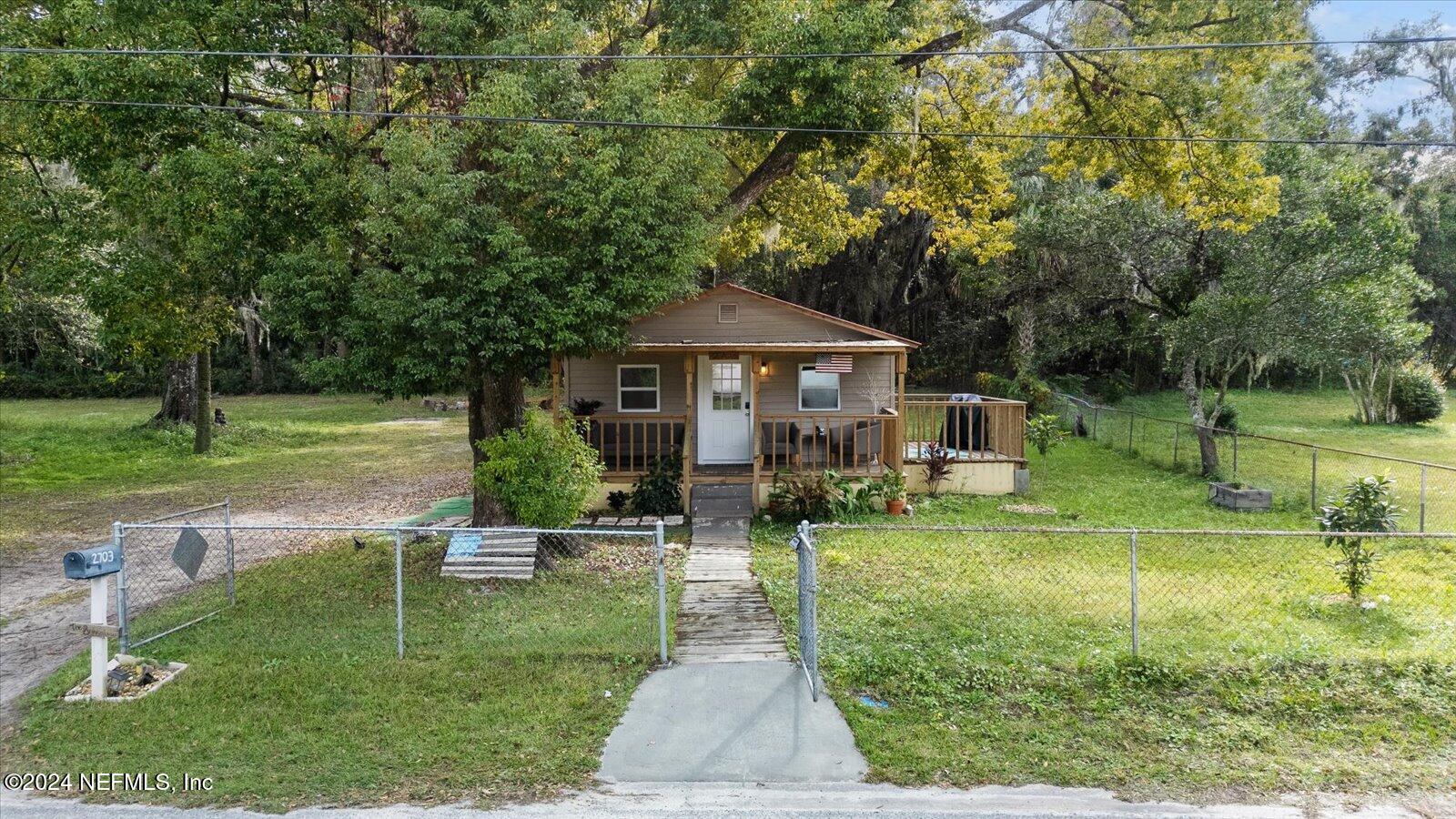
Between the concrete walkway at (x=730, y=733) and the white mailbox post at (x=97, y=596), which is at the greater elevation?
the white mailbox post at (x=97, y=596)

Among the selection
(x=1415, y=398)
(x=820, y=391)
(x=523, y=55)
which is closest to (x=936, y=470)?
(x=820, y=391)

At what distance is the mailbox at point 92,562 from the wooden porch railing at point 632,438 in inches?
263

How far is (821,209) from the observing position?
17.5 metres

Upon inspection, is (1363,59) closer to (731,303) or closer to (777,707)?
(731,303)

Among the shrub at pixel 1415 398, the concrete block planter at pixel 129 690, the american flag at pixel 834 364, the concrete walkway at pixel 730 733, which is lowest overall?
the concrete walkway at pixel 730 733

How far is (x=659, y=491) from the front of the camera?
40.9ft

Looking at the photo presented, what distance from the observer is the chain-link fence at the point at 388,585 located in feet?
23.2

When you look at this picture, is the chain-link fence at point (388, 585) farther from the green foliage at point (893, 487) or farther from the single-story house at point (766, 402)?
the green foliage at point (893, 487)

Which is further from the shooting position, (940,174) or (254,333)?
(254,333)

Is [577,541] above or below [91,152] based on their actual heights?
below

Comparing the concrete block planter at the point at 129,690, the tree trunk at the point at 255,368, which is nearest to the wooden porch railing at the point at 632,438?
the concrete block planter at the point at 129,690

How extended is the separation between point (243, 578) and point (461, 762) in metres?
5.84

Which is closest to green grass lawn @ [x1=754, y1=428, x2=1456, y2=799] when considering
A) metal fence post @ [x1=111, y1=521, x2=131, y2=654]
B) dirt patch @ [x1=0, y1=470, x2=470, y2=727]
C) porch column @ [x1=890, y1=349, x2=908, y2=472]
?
porch column @ [x1=890, y1=349, x2=908, y2=472]

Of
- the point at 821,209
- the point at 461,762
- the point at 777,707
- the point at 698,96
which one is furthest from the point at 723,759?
the point at 821,209
